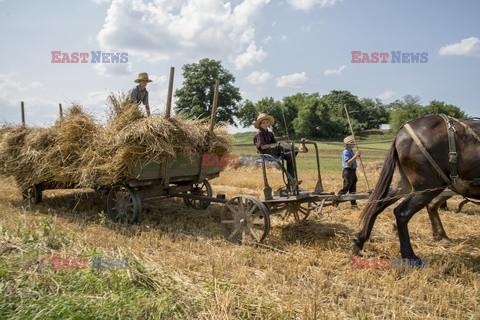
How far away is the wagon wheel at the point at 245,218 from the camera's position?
16.4ft

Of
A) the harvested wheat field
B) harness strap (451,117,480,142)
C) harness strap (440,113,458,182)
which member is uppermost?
harness strap (451,117,480,142)

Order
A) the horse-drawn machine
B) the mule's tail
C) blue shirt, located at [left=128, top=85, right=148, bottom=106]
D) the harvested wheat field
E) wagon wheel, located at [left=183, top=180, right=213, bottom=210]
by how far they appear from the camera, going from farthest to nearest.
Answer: wagon wheel, located at [left=183, top=180, right=213, bottom=210], blue shirt, located at [left=128, top=85, right=148, bottom=106], the horse-drawn machine, the mule's tail, the harvested wheat field

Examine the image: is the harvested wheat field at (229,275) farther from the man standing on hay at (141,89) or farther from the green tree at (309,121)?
the green tree at (309,121)

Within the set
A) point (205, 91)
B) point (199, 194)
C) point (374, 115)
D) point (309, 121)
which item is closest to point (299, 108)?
point (309, 121)

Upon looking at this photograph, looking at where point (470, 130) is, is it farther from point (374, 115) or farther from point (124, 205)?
point (374, 115)

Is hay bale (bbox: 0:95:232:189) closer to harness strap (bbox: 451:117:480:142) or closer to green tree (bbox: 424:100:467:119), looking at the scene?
harness strap (bbox: 451:117:480:142)

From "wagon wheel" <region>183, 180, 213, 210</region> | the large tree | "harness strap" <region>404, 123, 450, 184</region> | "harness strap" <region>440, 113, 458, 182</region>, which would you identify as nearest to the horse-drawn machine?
"wagon wheel" <region>183, 180, 213, 210</region>

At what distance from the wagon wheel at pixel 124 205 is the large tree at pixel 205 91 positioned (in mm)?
40865

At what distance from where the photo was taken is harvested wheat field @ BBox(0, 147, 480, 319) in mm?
2801

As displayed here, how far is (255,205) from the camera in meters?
5.09

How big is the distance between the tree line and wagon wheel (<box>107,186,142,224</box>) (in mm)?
2817

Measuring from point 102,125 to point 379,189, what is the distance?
484 centimetres

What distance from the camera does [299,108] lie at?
3041 inches

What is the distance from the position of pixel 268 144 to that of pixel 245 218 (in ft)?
4.17
